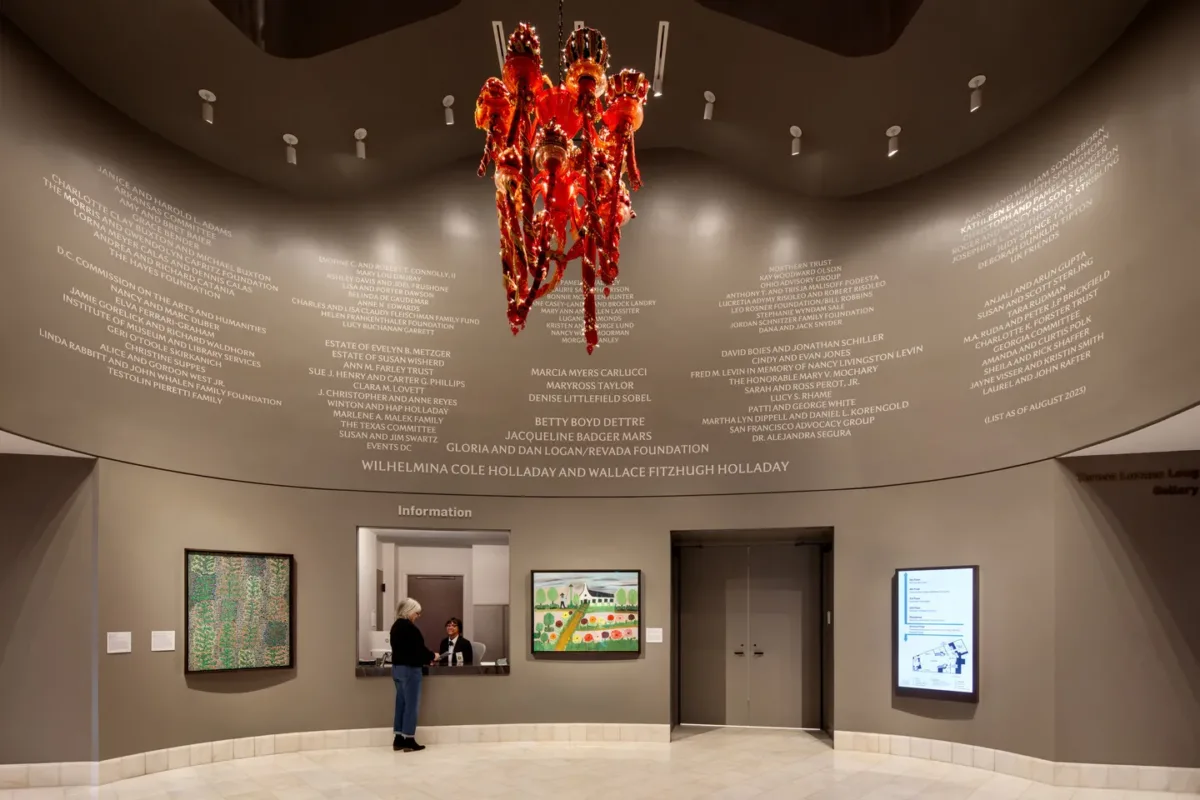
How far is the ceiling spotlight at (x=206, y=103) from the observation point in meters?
7.57

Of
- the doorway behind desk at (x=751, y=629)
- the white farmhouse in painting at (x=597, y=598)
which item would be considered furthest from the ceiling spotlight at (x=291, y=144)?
the doorway behind desk at (x=751, y=629)

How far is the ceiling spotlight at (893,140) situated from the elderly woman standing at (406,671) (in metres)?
6.44

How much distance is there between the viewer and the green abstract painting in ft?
24.7

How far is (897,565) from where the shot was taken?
324 inches

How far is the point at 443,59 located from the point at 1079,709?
25.6ft

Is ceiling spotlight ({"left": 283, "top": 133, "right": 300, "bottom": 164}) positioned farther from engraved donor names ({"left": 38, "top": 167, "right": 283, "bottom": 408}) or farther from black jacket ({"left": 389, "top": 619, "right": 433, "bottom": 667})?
black jacket ({"left": 389, "top": 619, "right": 433, "bottom": 667})

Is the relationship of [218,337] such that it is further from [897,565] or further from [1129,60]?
[1129,60]

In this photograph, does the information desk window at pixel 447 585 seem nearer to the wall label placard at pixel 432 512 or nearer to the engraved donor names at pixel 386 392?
the wall label placard at pixel 432 512

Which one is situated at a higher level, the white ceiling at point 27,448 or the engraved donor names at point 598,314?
the engraved donor names at point 598,314

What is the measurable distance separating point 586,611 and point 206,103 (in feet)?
20.1

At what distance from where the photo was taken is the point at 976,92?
741 centimetres

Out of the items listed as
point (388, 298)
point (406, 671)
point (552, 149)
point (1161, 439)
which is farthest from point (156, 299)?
point (1161, 439)

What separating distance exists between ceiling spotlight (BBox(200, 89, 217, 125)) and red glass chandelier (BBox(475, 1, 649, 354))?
342 centimetres

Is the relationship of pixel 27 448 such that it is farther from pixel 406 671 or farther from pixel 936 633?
pixel 936 633
